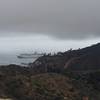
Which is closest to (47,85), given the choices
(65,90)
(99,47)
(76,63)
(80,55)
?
(65,90)

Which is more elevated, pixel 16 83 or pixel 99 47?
pixel 99 47

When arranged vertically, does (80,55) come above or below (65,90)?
above

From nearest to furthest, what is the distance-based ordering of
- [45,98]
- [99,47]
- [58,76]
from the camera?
[45,98]
[58,76]
[99,47]

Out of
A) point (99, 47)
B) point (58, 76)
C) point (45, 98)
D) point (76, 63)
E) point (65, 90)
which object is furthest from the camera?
point (99, 47)

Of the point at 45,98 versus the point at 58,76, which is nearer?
the point at 45,98

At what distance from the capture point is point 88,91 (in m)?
44.1

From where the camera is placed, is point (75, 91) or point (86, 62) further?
point (86, 62)

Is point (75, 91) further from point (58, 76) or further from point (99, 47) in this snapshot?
point (99, 47)

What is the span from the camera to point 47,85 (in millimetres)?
44188

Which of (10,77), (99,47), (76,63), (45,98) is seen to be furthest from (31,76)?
(99,47)

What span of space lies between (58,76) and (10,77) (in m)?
5.29

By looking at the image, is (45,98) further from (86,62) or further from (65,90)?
(86,62)

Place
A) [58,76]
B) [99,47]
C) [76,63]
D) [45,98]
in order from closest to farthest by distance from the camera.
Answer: [45,98], [58,76], [76,63], [99,47]

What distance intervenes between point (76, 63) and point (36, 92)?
21.9 metres
